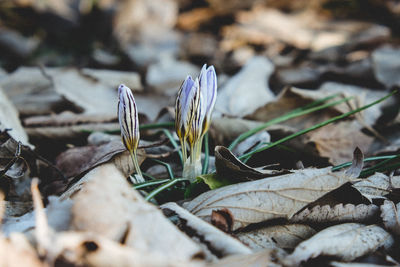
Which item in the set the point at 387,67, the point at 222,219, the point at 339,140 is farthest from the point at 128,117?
the point at 387,67

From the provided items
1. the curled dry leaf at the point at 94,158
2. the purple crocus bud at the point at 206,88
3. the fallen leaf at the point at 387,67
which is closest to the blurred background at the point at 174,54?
the fallen leaf at the point at 387,67

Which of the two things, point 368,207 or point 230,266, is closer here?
point 230,266

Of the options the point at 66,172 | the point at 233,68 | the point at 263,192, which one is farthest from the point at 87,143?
the point at 233,68

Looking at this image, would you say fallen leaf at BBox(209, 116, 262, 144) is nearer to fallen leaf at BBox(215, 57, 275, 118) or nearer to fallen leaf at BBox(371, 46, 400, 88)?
fallen leaf at BBox(215, 57, 275, 118)

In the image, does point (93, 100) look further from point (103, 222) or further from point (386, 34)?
point (386, 34)

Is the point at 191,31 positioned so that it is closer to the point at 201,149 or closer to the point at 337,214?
the point at 201,149

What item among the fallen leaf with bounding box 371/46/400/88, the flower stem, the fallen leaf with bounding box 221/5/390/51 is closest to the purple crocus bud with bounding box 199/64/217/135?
the flower stem
